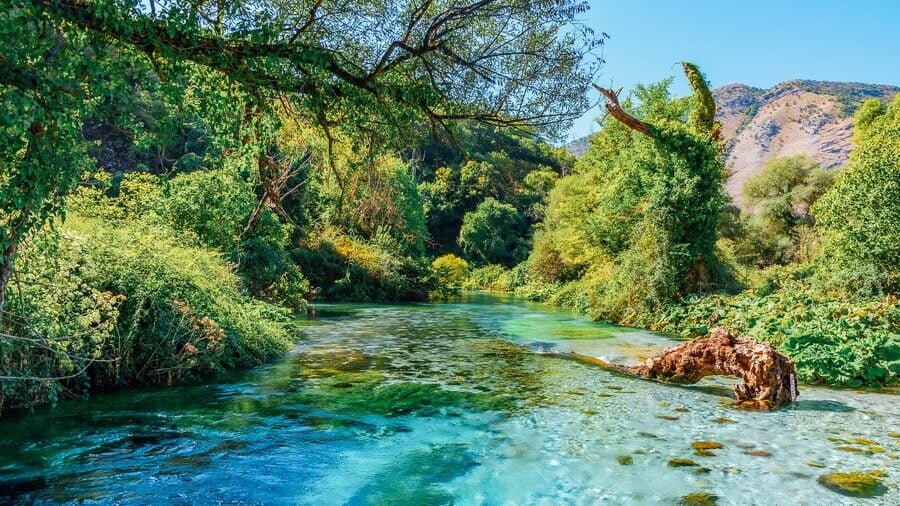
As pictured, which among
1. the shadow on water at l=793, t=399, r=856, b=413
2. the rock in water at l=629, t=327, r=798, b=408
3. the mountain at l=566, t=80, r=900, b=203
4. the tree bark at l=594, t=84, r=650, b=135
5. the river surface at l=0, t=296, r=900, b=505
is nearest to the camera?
the river surface at l=0, t=296, r=900, b=505

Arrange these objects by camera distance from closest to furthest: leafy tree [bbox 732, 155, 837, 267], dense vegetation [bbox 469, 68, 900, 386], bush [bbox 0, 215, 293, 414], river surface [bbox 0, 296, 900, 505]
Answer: river surface [bbox 0, 296, 900, 505] < bush [bbox 0, 215, 293, 414] < dense vegetation [bbox 469, 68, 900, 386] < leafy tree [bbox 732, 155, 837, 267]

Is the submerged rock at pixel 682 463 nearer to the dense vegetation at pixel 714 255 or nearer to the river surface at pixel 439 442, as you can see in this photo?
the river surface at pixel 439 442

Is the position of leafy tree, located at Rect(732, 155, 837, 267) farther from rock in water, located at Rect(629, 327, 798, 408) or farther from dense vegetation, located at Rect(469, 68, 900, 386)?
rock in water, located at Rect(629, 327, 798, 408)

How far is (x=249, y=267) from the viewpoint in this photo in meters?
19.2

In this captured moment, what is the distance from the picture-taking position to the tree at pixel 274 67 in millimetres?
4453

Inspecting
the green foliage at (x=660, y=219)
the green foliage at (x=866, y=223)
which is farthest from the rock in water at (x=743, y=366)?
the green foliage at (x=660, y=219)

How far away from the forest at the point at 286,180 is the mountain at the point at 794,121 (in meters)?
65.9

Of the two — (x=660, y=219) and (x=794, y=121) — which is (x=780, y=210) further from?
(x=794, y=121)

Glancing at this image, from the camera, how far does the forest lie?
16.1 feet

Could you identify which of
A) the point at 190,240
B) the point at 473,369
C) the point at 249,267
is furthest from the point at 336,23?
the point at 249,267

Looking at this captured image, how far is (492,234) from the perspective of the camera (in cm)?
5519

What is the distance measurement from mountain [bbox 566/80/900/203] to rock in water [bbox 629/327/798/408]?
76.0 meters

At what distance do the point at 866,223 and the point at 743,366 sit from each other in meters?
9.97

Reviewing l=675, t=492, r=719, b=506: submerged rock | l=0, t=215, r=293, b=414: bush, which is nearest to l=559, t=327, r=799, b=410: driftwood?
l=675, t=492, r=719, b=506: submerged rock
